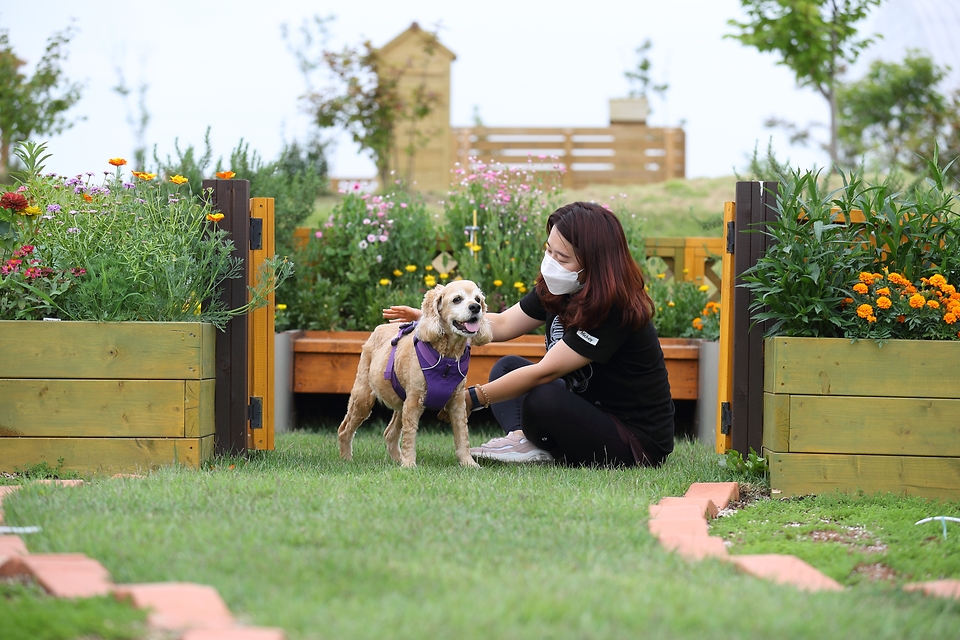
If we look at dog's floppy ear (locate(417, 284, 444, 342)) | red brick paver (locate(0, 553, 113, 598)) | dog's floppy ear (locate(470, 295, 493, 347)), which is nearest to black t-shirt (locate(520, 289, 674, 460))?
dog's floppy ear (locate(470, 295, 493, 347))

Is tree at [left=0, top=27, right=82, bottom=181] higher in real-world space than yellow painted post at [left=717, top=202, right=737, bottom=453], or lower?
higher

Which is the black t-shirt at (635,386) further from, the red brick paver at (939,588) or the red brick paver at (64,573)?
the red brick paver at (64,573)

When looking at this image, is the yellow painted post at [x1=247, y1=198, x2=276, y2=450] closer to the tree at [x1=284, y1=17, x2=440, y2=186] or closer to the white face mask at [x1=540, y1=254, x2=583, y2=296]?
the white face mask at [x1=540, y1=254, x2=583, y2=296]

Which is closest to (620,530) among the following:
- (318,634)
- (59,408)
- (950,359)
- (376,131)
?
(318,634)

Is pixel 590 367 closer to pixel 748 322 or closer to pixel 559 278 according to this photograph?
pixel 559 278

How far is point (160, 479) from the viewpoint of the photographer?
3488 mm

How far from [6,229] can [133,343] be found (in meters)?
0.82

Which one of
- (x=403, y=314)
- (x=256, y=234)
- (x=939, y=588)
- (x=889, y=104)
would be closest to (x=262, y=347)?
(x=256, y=234)

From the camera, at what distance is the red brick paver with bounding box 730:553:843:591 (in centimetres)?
241

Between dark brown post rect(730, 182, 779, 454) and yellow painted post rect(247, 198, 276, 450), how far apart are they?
2241mm

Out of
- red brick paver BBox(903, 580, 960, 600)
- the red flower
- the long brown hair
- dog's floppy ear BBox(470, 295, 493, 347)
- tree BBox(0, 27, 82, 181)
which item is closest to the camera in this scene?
red brick paver BBox(903, 580, 960, 600)

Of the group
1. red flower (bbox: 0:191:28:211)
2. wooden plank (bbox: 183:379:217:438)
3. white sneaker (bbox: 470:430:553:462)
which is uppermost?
red flower (bbox: 0:191:28:211)

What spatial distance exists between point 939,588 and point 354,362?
4039mm

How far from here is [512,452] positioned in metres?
4.54
